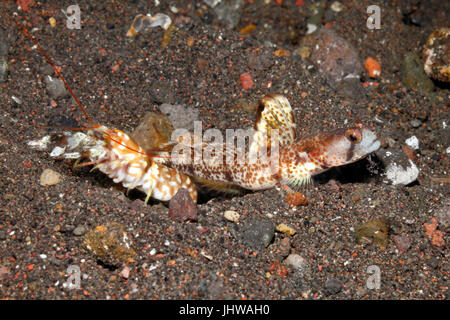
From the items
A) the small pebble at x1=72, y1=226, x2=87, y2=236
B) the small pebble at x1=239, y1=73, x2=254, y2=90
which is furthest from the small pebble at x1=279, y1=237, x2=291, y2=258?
the small pebble at x1=239, y1=73, x2=254, y2=90

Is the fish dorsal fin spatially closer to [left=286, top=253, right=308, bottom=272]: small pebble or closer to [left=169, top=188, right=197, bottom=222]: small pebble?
[left=169, top=188, right=197, bottom=222]: small pebble

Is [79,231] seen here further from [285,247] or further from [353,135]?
[353,135]

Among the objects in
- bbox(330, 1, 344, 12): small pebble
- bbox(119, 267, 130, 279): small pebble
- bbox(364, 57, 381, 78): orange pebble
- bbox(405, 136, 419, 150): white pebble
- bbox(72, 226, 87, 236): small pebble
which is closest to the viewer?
bbox(119, 267, 130, 279): small pebble

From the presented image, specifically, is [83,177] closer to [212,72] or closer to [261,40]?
[212,72]

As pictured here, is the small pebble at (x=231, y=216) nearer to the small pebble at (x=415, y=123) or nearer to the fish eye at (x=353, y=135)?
the fish eye at (x=353, y=135)
